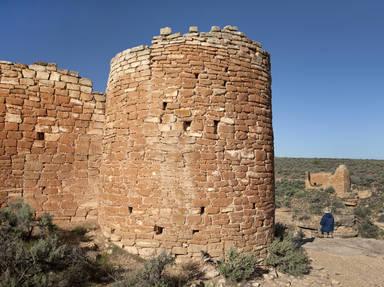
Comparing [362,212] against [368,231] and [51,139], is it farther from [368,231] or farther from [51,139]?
[51,139]

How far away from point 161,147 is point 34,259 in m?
2.80

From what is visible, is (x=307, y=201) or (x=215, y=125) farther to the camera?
(x=307, y=201)

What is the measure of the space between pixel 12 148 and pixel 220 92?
4.59m

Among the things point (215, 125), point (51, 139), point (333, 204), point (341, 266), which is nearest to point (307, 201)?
point (333, 204)

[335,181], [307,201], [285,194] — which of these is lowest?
[307,201]

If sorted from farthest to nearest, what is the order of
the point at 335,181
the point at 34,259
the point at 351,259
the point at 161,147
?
the point at 335,181, the point at 351,259, the point at 161,147, the point at 34,259

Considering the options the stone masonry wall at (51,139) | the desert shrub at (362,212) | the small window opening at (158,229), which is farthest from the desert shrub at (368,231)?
the stone masonry wall at (51,139)

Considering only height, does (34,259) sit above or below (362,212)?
above

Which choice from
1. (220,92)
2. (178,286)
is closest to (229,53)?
(220,92)

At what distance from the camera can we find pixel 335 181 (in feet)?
81.0

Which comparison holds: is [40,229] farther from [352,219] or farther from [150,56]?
[352,219]

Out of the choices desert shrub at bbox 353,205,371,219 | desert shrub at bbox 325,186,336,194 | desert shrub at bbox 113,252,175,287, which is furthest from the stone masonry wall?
desert shrub at bbox 325,186,336,194

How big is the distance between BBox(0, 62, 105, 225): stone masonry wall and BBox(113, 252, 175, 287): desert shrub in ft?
9.42

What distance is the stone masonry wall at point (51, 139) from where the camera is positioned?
6895 millimetres
